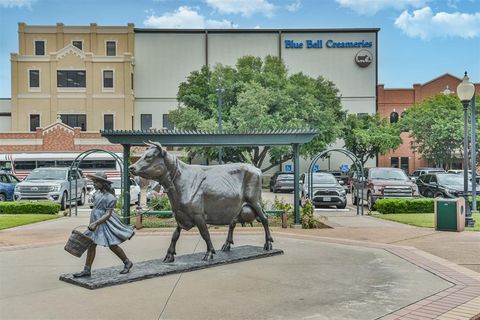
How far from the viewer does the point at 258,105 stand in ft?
131

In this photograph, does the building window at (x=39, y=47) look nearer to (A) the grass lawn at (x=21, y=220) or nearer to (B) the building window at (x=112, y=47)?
(B) the building window at (x=112, y=47)

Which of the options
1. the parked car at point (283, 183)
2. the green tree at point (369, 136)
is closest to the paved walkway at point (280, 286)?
the parked car at point (283, 183)

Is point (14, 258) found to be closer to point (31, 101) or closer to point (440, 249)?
point (440, 249)

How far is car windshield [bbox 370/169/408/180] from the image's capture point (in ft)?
77.8

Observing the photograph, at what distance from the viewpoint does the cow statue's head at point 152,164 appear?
8031mm

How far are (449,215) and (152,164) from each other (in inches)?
377

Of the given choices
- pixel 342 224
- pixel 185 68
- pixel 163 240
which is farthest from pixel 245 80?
pixel 163 240

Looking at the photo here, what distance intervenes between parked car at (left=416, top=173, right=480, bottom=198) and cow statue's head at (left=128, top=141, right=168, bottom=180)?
61.8 ft

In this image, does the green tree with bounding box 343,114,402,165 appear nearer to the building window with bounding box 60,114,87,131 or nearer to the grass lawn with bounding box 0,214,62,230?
the building window with bounding box 60,114,87,131

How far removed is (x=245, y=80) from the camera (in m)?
45.5

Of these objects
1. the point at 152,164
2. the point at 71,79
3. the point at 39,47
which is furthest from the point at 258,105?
the point at 152,164

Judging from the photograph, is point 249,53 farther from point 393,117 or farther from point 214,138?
point 214,138

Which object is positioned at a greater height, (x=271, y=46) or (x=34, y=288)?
(x=271, y=46)

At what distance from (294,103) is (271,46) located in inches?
658
